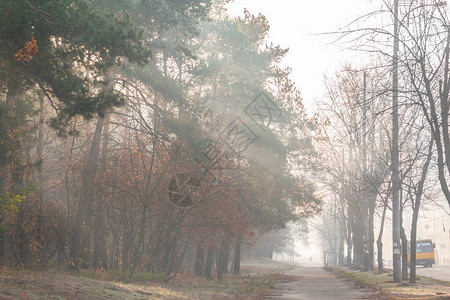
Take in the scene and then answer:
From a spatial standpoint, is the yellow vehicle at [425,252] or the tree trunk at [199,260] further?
the yellow vehicle at [425,252]

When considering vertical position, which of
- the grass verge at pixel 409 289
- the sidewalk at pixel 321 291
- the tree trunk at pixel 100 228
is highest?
the tree trunk at pixel 100 228

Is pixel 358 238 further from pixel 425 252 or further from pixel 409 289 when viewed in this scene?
pixel 409 289

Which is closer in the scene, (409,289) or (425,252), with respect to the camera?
(409,289)

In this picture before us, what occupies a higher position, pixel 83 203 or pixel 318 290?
pixel 83 203

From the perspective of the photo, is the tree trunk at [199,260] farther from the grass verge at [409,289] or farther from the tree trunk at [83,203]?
the tree trunk at [83,203]

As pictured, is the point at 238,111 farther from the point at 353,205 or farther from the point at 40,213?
the point at 40,213

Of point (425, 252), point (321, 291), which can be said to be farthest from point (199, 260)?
point (425, 252)

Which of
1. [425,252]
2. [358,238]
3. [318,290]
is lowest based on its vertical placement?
[318,290]

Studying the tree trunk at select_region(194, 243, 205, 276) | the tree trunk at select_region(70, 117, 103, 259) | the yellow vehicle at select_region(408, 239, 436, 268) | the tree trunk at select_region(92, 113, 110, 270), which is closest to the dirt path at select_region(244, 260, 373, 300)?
the tree trunk at select_region(194, 243, 205, 276)

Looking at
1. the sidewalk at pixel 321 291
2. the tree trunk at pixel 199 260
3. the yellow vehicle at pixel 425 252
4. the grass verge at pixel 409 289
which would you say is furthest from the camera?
the yellow vehicle at pixel 425 252

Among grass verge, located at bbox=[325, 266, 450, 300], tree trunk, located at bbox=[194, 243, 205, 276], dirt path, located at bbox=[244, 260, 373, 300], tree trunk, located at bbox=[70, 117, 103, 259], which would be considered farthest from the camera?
tree trunk, located at bbox=[194, 243, 205, 276]

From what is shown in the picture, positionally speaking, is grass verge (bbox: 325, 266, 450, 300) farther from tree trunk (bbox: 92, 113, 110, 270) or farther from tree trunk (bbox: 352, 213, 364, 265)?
tree trunk (bbox: 352, 213, 364, 265)

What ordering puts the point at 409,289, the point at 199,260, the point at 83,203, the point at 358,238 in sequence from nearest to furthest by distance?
the point at 409,289, the point at 83,203, the point at 199,260, the point at 358,238

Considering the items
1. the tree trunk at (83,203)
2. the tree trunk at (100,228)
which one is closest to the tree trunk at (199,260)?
the tree trunk at (100,228)
